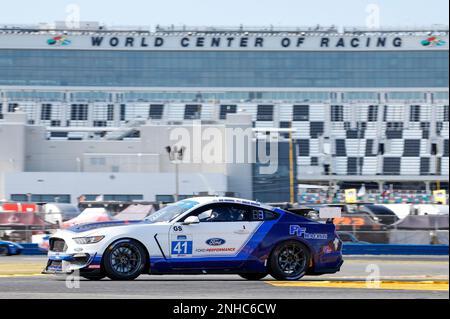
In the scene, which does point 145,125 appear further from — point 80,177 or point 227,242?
point 227,242

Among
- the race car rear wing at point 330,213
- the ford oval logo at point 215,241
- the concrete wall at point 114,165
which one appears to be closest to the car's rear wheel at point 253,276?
the ford oval logo at point 215,241

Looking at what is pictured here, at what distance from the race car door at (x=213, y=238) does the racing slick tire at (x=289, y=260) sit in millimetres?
415

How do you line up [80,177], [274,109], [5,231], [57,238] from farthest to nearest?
[274,109] < [80,177] < [5,231] < [57,238]

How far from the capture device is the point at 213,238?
44.0 feet

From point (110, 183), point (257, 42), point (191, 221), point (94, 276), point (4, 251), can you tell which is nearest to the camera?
point (94, 276)

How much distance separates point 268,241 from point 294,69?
91606 millimetres

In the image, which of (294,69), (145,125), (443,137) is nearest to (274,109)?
(294,69)

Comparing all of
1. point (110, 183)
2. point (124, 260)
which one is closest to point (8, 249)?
point (124, 260)

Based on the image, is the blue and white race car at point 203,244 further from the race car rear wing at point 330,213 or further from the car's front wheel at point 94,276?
the race car rear wing at point 330,213

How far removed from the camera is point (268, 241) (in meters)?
13.6

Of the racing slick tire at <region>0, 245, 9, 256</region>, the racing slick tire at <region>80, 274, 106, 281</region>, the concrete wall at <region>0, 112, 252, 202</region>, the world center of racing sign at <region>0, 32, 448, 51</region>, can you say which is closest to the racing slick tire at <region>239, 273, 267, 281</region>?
the racing slick tire at <region>80, 274, 106, 281</region>

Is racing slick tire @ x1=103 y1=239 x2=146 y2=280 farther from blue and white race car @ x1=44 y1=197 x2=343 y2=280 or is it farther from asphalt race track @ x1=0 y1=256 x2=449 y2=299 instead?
asphalt race track @ x1=0 y1=256 x2=449 y2=299

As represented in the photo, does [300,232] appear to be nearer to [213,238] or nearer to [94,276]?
[213,238]

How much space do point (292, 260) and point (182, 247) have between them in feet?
5.02
